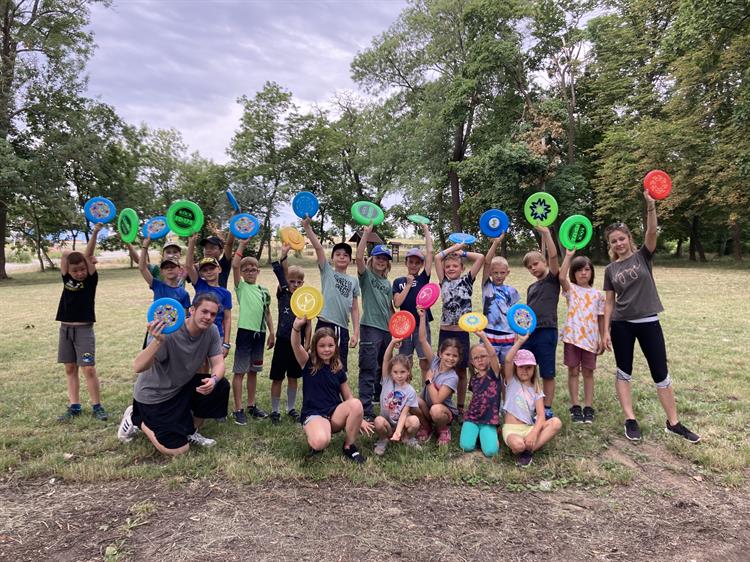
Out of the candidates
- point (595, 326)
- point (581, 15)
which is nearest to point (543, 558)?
point (595, 326)

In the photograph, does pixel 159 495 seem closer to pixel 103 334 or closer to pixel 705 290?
pixel 103 334

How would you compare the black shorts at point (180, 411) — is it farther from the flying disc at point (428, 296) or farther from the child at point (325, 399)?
the flying disc at point (428, 296)

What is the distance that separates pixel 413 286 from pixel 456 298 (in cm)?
57

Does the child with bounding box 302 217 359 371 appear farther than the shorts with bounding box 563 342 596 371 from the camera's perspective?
No

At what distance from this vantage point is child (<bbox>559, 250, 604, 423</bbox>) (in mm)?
4664

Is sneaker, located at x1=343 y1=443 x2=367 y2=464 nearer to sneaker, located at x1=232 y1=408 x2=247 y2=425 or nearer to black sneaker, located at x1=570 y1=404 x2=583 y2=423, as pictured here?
sneaker, located at x1=232 y1=408 x2=247 y2=425

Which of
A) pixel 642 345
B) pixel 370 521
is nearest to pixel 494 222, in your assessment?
pixel 642 345

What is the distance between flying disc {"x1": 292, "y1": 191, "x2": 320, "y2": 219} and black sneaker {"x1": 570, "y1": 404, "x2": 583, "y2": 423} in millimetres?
3666

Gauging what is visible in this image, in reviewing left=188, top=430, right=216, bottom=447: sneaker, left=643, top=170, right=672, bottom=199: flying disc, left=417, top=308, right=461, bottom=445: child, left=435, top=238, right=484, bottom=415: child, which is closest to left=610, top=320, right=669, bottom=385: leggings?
left=643, top=170, right=672, bottom=199: flying disc

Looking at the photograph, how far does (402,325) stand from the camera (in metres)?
4.36

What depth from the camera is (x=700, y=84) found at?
1994cm

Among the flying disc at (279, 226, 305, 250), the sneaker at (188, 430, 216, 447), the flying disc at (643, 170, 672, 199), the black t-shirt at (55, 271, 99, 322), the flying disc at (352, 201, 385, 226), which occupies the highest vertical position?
the flying disc at (643, 170, 672, 199)

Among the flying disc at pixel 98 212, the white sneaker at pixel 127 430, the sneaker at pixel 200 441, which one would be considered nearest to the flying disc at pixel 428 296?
the sneaker at pixel 200 441

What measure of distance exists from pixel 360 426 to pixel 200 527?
1.52m
